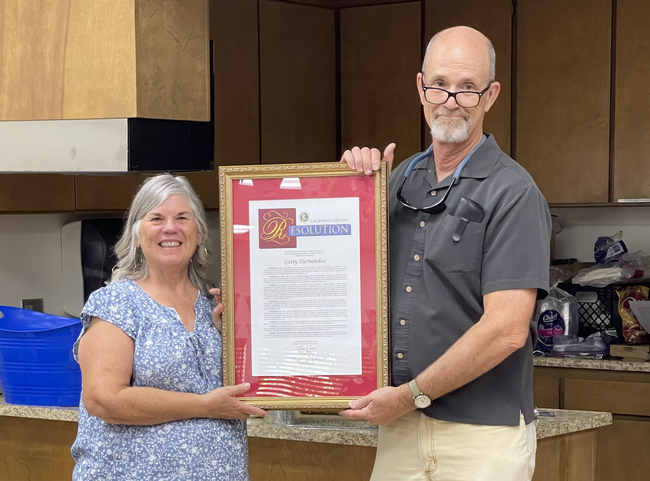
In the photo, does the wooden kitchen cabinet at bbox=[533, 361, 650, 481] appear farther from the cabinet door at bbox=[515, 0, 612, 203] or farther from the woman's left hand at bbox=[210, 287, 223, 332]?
the woman's left hand at bbox=[210, 287, 223, 332]

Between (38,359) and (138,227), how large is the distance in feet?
2.60

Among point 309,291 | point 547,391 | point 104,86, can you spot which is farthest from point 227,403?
point 547,391

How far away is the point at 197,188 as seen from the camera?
3.64 metres

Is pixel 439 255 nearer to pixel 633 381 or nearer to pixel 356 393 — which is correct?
pixel 356 393

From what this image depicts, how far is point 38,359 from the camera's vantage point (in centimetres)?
239

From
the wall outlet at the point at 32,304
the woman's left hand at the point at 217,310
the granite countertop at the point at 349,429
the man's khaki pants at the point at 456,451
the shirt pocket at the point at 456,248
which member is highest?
the shirt pocket at the point at 456,248

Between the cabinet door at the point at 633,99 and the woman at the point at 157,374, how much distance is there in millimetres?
Answer: 2329

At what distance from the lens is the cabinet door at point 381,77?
12.8ft

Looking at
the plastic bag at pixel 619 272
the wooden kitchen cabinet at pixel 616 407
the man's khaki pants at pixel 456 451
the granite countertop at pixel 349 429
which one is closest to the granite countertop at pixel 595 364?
the wooden kitchen cabinet at pixel 616 407

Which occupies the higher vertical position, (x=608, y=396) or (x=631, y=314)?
(x=631, y=314)

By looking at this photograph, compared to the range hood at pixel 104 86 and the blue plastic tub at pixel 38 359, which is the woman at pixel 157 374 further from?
the blue plastic tub at pixel 38 359

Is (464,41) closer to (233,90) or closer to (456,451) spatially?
(456,451)

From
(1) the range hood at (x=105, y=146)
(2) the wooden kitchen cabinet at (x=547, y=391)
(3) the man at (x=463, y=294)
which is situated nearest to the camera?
(3) the man at (x=463, y=294)

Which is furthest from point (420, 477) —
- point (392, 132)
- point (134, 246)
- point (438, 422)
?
point (392, 132)
